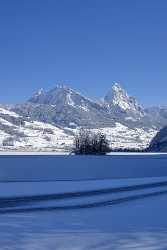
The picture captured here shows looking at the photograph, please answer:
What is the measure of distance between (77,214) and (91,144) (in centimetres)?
5975

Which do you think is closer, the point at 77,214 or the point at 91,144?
the point at 77,214

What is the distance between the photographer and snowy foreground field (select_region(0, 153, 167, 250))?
523 inches

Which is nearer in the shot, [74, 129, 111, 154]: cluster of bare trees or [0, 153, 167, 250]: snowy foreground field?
[0, 153, 167, 250]: snowy foreground field

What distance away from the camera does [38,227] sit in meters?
15.4

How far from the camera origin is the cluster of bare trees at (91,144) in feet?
251

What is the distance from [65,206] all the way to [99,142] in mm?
57470

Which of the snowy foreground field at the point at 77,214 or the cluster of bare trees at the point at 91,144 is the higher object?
the cluster of bare trees at the point at 91,144

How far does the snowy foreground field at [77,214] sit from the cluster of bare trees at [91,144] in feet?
128

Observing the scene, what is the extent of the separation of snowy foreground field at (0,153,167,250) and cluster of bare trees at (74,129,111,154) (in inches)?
1531

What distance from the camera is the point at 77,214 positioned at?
18.4 metres

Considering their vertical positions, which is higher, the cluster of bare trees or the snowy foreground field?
the cluster of bare trees

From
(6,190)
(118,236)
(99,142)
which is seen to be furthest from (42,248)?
(99,142)

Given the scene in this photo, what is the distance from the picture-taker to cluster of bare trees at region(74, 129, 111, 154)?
251 ft

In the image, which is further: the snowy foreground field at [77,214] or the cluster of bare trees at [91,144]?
the cluster of bare trees at [91,144]
